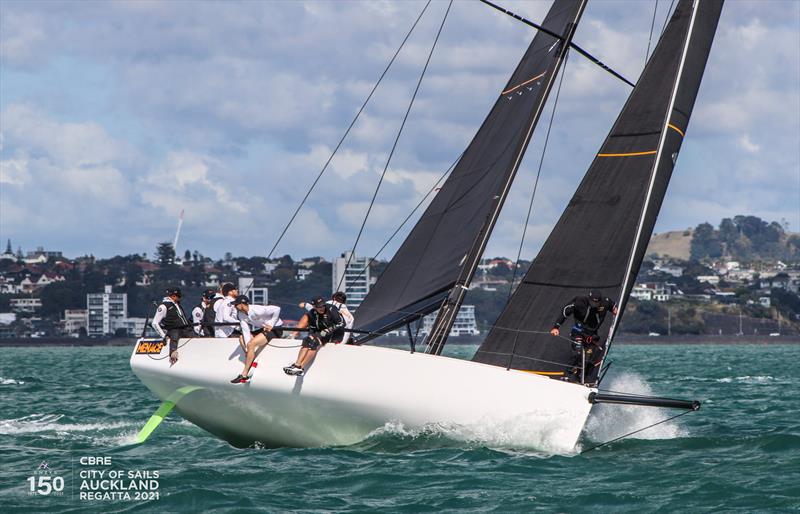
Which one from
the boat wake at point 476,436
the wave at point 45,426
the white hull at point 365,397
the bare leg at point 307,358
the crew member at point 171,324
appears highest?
the crew member at point 171,324

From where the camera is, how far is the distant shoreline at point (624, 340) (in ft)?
438

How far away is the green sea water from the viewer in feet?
30.6

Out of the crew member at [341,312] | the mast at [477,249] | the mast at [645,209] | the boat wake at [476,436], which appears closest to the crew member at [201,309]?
the crew member at [341,312]

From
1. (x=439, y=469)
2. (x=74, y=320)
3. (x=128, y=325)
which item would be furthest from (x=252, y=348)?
(x=74, y=320)

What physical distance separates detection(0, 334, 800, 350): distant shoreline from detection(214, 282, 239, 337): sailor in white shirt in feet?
385

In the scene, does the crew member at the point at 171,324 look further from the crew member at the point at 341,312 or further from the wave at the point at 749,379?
the wave at the point at 749,379

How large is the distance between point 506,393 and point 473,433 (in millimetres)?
557

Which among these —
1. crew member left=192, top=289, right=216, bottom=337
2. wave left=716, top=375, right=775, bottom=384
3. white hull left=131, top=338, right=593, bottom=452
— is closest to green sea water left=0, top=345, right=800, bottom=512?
white hull left=131, top=338, right=593, bottom=452

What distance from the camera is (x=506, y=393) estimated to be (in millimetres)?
11102

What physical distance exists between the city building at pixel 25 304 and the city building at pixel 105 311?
28.0ft

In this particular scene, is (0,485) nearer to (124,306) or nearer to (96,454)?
(96,454)

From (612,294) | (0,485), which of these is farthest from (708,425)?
(0,485)

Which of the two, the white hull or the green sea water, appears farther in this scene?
the white hull

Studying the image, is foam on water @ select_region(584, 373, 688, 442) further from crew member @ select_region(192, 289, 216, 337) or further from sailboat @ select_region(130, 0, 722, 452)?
crew member @ select_region(192, 289, 216, 337)
